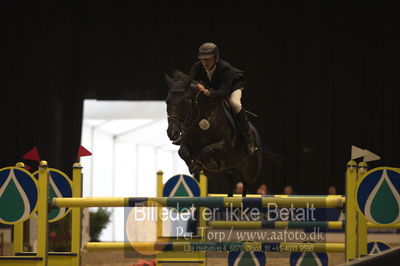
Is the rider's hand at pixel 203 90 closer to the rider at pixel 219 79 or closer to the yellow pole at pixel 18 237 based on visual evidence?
the rider at pixel 219 79

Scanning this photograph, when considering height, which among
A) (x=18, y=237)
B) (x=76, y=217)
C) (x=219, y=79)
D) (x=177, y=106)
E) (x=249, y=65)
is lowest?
(x=18, y=237)

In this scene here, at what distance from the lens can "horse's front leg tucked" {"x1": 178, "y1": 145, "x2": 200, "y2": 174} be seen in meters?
4.30

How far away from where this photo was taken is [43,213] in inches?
156

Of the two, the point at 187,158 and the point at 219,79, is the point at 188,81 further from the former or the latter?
the point at 187,158

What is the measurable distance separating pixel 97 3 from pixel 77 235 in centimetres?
823

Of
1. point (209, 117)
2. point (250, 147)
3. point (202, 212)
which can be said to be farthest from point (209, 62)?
point (202, 212)

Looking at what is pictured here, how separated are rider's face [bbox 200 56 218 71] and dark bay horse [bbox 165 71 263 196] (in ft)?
0.53

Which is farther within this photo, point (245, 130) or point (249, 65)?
point (249, 65)

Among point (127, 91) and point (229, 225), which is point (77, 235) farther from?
point (127, 91)

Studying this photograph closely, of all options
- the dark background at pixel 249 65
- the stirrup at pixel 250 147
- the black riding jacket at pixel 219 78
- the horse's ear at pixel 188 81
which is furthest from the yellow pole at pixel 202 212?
the dark background at pixel 249 65

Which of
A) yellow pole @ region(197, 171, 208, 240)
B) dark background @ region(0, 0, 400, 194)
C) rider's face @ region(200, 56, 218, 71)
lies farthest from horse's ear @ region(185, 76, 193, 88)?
dark background @ region(0, 0, 400, 194)

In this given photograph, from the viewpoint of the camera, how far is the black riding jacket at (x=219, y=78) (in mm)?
4434

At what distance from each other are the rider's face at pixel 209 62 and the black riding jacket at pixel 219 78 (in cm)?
6

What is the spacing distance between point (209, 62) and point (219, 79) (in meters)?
0.16
